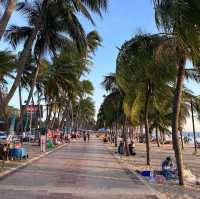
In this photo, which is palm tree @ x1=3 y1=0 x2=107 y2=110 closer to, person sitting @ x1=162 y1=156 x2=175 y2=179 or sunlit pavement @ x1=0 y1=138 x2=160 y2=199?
sunlit pavement @ x1=0 y1=138 x2=160 y2=199

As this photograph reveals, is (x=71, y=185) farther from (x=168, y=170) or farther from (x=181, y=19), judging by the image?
(x=181, y=19)

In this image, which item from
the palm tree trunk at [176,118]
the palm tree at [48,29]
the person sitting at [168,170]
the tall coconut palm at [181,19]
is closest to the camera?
the tall coconut palm at [181,19]

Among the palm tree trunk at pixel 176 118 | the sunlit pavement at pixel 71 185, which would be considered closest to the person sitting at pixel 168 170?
the sunlit pavement at pixel 71 185

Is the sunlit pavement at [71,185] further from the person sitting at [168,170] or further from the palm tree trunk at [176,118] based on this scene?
the palm tree trunk at [176,118]

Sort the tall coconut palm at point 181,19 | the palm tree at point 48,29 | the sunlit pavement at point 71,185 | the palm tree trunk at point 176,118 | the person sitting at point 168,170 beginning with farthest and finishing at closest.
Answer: the palm tree at point 48,29 → the person sitting at point 168,170 → the palm tree trunk at point 176,118 → the sunlit pavement at point 71,185 → the tall coconut palm at point 181,19

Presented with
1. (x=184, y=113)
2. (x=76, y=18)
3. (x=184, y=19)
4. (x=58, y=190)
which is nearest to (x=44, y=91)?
(x=184, y=113)

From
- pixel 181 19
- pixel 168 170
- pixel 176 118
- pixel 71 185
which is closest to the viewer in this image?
pixel 181 19

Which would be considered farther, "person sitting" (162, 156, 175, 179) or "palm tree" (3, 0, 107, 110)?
"palm tree" (3, 0, 107, 110)

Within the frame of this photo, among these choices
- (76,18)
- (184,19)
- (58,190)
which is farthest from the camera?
(76,18)

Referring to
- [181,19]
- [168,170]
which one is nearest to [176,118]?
[168,170]

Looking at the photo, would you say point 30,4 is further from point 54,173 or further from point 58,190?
point 58,190

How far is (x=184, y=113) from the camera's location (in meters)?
41.7

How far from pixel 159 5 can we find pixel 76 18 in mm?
10623

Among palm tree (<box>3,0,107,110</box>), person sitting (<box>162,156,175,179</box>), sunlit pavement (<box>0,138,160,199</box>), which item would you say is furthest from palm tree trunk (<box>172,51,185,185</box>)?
palm tree (<box>3,0,107,110</box>)
